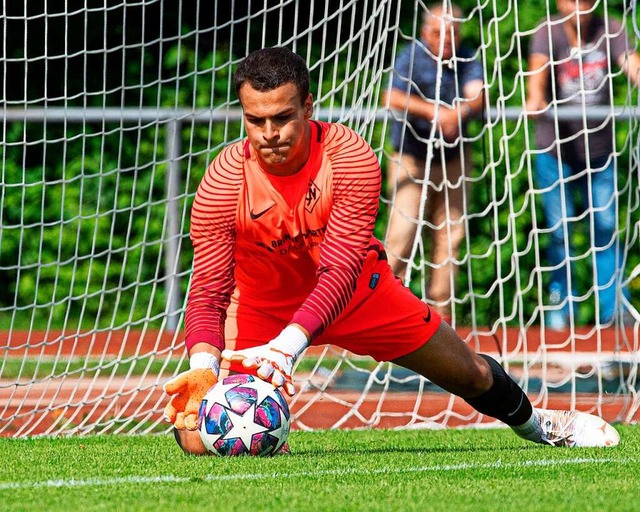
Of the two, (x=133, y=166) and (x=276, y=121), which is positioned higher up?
(x=276, y=121)

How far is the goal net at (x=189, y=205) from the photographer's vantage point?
6645 millimetres

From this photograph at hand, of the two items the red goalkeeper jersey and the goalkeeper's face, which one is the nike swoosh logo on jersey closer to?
the red goalkeeper jersey

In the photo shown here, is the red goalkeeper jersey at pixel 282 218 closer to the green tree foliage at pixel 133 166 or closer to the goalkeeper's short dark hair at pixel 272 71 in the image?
the goalkeeper's short dark hair at pixel 272 71

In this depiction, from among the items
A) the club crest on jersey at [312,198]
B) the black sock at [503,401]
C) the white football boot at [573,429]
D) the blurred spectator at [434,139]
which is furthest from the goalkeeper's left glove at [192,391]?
the blurred spectator at [434,139]

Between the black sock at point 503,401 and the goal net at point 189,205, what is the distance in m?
1.15

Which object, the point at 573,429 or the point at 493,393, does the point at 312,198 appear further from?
the point at 573,429

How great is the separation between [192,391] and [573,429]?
5.35 ft

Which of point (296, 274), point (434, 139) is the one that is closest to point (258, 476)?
point (296, 274)

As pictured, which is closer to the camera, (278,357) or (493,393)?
(278,357)

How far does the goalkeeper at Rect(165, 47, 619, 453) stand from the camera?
4.34 m

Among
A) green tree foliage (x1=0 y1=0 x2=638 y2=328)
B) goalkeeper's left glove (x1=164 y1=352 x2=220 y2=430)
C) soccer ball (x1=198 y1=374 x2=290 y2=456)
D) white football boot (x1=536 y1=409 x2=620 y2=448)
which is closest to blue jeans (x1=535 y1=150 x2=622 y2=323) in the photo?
green tree foliage (x1=0 y1=0 x2=638 y2=328)

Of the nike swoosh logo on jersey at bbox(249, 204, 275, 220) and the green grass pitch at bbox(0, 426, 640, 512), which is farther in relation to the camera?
the nike swoosh logo on jersey at bbox(249, 204, 275, 220)

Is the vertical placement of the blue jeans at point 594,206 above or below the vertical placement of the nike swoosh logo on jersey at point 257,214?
below

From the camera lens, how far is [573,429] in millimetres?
5062
